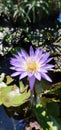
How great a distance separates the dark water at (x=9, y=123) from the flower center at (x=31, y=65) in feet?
0.78

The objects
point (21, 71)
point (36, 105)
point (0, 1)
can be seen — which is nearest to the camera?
→ point (21, 71)

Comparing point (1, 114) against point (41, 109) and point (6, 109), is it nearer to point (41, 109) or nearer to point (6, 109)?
point (6, 109)

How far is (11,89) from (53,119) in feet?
0.64

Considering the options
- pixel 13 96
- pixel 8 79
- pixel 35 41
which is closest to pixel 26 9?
pixel 35 41

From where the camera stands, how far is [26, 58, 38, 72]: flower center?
1280mm

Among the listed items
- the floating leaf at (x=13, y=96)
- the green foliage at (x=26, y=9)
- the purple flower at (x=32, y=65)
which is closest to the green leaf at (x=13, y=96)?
the floating leaf at (x=13, y=96)

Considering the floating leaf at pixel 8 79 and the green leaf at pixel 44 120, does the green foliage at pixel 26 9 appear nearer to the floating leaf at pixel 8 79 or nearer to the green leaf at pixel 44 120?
the floating leaf at pixel 8 79

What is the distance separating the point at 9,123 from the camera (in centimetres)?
141

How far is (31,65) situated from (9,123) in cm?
27

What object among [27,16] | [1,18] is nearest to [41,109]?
[27,16]

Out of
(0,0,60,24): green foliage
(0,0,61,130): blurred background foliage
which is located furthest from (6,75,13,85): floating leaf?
(0,0,60,24): green foliage

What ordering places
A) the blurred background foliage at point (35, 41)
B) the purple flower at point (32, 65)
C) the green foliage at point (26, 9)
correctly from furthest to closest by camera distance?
the green foliage at point (26, 9) < the blurred background foliage at point (35, 41) < the purple flower at point (32, 65)

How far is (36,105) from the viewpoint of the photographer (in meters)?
1.36

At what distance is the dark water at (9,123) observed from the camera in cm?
140
